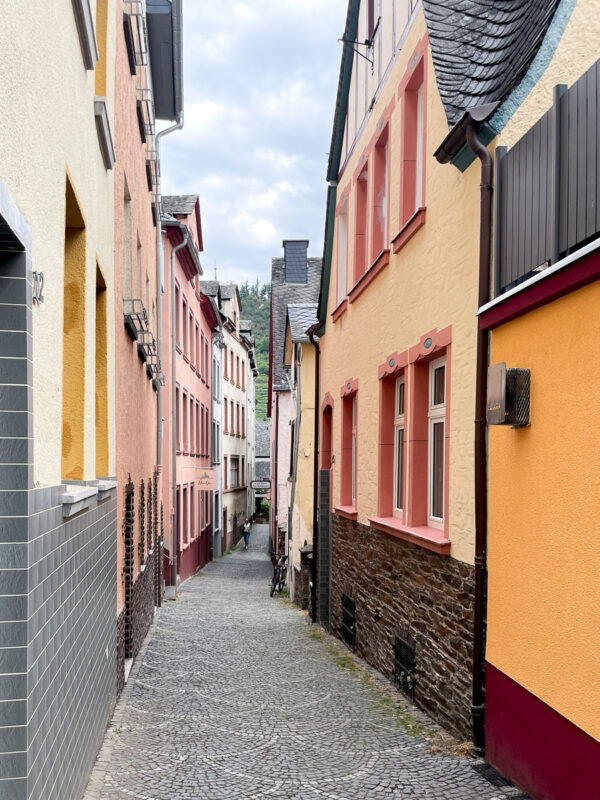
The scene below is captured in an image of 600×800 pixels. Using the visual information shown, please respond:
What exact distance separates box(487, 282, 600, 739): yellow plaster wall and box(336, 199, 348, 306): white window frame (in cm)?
789

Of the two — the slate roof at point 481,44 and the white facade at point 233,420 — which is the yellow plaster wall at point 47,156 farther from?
the white facade at point 233,420

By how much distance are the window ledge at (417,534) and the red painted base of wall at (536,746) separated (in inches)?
49.6

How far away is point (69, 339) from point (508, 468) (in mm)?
2986

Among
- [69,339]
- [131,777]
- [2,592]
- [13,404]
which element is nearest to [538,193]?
[69,339]

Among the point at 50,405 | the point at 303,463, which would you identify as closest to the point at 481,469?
the point at 50,405

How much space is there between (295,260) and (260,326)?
71221 mm

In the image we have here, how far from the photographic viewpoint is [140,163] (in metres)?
11.6

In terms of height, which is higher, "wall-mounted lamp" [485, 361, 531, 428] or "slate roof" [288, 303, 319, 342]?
"slate roof" [288, 303, 319, 342]

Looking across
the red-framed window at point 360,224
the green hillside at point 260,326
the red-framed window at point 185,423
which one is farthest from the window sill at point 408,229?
the green hillside at point 260,326

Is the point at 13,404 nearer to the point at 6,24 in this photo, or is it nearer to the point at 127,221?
the point at 6,24

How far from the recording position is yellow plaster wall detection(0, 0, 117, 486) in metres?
3.05

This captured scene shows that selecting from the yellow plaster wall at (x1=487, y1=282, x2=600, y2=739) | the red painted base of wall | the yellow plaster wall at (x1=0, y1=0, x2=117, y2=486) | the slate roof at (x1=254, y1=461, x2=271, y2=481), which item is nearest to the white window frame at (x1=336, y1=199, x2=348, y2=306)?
the yellow plaster wall at (x1=487, y1=282, x2=600, y2=739)

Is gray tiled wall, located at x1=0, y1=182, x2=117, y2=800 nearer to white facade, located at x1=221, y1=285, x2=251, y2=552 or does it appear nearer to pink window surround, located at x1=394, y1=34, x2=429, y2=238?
pink window surround, located at x1=394, y1=34, x2=429, y2=238

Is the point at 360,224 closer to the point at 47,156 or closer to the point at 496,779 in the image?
the point at 496,779
